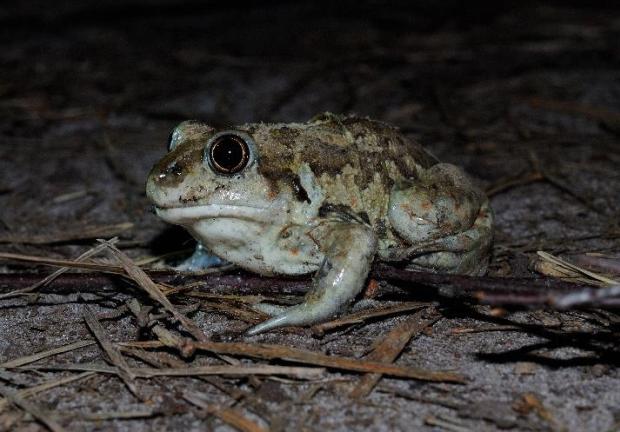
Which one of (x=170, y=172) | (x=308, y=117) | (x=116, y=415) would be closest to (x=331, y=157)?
(x=170, y=172)

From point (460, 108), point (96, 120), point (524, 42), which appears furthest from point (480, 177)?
point (524, 42)

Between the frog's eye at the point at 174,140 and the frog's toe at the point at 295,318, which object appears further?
the frog's eye at the point at 174,140

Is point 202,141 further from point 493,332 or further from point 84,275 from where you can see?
point 493,332

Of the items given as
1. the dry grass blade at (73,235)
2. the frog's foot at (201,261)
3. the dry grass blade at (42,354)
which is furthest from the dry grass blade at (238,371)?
the dry grass blade at (73,235)

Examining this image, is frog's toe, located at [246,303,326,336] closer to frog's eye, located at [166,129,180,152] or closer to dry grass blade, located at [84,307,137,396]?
dry grass blade, located at [84,307,137,396]

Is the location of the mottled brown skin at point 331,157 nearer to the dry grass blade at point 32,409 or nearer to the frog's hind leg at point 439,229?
the frog's hind leg at point 439,229

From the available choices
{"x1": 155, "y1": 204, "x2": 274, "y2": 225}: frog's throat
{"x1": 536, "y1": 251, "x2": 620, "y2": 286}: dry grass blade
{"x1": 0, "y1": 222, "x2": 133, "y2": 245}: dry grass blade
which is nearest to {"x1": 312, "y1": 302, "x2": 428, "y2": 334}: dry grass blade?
{"x1": 155, "y1": 204, "x2": 274, "y2": 225}: frog's throat

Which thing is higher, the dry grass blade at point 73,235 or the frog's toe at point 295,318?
the dry grass blade at point 73,235
